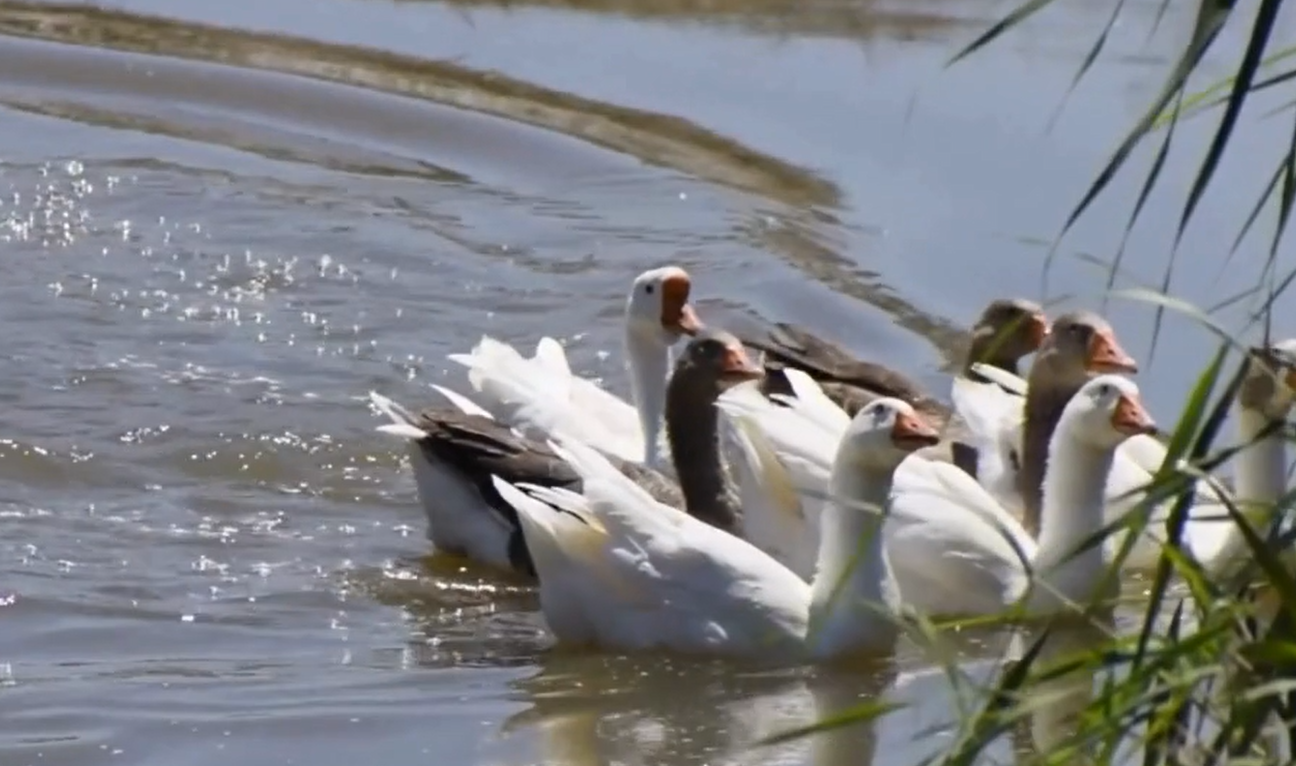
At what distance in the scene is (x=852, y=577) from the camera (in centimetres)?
711

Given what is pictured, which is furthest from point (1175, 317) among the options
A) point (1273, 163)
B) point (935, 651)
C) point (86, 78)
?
point (935, 651)

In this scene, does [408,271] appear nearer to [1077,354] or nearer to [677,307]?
[677,307]

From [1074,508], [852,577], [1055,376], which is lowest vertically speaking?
[852,577]

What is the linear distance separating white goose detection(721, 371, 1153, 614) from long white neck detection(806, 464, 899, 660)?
105 mm

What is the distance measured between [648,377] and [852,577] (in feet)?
5.92

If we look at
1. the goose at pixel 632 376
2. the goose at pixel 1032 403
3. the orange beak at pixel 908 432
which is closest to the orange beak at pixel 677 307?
the goose at pixel 632 376

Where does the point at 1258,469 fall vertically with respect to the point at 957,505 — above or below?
above

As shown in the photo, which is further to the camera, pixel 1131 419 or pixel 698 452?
pixel 698 452

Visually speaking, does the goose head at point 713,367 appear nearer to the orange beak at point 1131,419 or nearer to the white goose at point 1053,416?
the white goose at point 1053,416

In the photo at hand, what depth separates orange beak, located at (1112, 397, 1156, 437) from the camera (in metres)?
7.29

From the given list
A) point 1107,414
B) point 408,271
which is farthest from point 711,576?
point 408,271

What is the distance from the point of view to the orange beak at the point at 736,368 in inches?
321

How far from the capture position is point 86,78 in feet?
43.1

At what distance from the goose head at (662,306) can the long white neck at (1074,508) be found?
5.27ft
